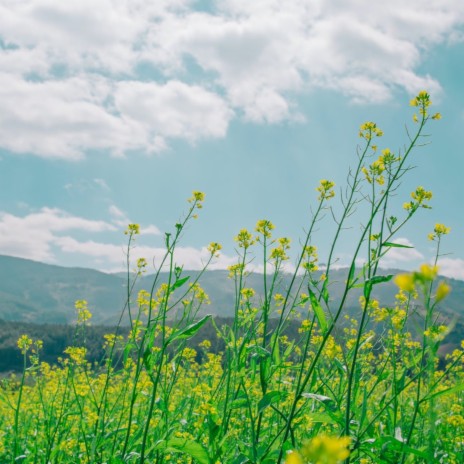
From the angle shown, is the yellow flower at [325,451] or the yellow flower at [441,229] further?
the yellow flower at [441,229]

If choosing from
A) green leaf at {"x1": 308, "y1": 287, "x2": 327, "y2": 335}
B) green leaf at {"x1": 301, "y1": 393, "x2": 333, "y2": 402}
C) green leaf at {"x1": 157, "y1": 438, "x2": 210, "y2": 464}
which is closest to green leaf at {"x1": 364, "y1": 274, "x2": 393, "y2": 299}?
green leaf at {"x1": 308, "y1": 287, "x2": 327, "y2": 335}

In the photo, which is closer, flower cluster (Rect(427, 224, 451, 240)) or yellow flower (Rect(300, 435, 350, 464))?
yellow flower (Rect(300, 435, 350, 464))

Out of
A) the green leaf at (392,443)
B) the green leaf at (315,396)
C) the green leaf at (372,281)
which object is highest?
the green leaf at (372,281)

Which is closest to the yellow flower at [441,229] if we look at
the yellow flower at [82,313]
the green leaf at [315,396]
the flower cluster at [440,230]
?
the flower cluster at [440,230]

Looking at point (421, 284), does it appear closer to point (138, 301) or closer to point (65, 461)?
point (138, 301)

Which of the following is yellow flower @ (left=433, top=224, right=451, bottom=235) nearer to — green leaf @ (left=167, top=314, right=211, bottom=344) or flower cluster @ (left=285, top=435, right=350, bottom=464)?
green leaf @ (left=167, top=314, right=211, bottom=344)

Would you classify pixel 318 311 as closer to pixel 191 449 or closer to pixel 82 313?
pixel 191 449

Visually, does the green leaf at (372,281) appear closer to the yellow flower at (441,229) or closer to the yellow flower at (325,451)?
the yellow flower at (325,451)

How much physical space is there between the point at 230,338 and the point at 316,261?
116 cm

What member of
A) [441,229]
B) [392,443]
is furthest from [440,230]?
[392,443]

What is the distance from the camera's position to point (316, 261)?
359 cm

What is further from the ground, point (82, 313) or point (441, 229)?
point (441, 229)

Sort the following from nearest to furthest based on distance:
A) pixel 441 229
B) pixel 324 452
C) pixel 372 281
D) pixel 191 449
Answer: pixel 324 452 → pixel 372 281 → pixel 191 449 → pixel 441 229

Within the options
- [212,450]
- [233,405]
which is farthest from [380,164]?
[212,450]
